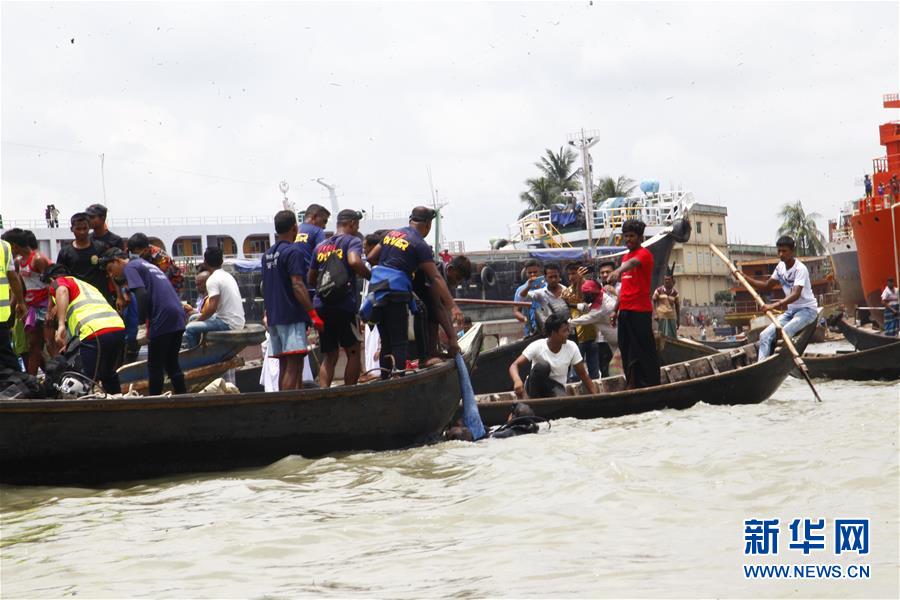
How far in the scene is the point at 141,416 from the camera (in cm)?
688

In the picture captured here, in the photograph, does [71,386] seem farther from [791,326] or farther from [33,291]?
[791,326]

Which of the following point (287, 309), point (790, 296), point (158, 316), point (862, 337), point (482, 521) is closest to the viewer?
point (482, 521)

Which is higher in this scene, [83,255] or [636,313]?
[83,255]

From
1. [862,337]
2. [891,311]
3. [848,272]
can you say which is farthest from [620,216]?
[862,337]

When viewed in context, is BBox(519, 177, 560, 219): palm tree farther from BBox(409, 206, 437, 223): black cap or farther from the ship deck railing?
BBox(409, 206, 437, 223): black cap

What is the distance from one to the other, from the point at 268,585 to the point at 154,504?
7.08 ft

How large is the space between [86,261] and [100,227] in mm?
435

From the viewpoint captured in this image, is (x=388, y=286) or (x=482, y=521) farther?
(x=388, y=286)

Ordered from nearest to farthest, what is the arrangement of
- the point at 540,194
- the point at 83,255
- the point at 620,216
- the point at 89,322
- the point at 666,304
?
the point at 89,322 < the point at 83,255 < the point at 666,304 < the point at 620,216 < the point at 540,194

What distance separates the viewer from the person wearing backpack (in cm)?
849

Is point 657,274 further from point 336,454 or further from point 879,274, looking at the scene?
point 879,274

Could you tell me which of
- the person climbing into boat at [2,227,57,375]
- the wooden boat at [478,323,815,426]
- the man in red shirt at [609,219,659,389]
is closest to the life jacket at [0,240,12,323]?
the person climbing into boat at [2,227,57,375]

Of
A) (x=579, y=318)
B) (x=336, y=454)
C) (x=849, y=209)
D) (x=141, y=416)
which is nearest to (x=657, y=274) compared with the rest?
(x=579, y=318)

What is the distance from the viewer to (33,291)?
9094mm
